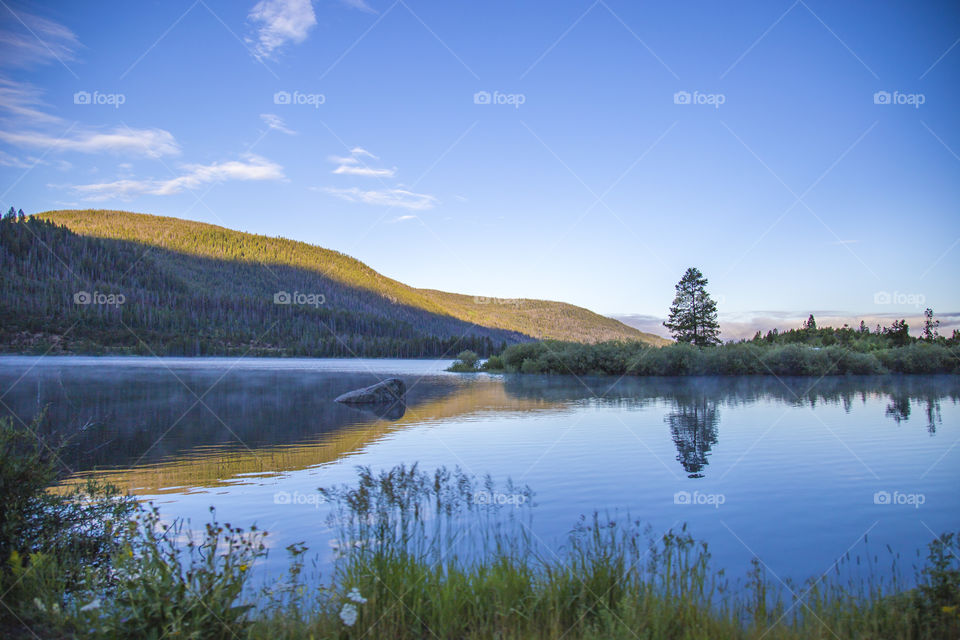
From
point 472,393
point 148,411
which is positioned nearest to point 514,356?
point 472,393

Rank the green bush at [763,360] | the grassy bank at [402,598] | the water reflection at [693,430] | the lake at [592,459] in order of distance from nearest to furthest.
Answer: the grassy bank at [402,598] < the lake at [592,459] < the water reflection at [693,430] < the green bush at [763,360]

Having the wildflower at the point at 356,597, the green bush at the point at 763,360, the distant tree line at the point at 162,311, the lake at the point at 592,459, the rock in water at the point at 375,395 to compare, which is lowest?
the lake at the point at 592,459

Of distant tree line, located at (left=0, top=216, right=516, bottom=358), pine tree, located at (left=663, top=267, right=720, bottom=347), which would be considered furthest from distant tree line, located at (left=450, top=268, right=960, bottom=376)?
distant tree line, located at (left=0, top=216, right=516, bottom=358)

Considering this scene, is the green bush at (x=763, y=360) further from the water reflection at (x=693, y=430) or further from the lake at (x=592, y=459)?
the water reflection at (x=693, y=430)

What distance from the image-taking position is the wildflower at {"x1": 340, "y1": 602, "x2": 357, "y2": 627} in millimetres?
4582

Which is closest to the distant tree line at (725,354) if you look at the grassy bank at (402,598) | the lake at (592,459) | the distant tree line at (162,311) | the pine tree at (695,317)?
the pine tree at (695,317)

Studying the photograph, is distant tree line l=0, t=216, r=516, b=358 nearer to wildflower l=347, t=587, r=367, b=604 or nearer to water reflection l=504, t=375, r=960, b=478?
water reflection l=504, t=375, r=960, b=478

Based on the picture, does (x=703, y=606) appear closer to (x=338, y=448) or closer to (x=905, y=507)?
(x=905, y=507)

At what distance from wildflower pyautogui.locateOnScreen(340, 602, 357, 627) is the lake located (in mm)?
2570

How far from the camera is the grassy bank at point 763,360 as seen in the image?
49.4m

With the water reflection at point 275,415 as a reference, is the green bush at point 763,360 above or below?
above

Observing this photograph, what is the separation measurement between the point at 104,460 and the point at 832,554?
1493 centimetres

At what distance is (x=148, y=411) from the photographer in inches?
890

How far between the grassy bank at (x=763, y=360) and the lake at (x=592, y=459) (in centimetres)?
2187
